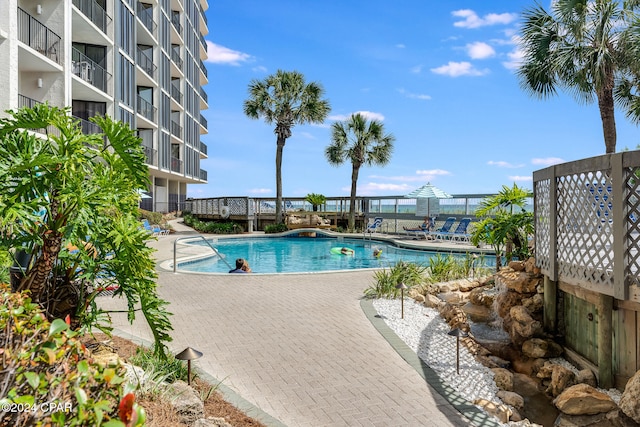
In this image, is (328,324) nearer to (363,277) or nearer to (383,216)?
(363,277)

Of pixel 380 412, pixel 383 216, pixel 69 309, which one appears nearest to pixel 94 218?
pixel 69 309

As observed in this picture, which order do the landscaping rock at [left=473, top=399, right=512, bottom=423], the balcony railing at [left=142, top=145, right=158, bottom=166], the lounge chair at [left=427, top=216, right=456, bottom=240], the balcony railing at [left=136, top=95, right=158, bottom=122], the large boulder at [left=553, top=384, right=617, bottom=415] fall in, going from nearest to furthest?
1. the landscaping rock at [left=473, top=399, right=512, bottom=423]
2. the large boulder at [left=553, top=384, right=617, bottom=415]
3. the lounge chair at [left=427, top=216, right=456, bottom=240]
4. the balcony railing at [left=136, top=95, right=158, bottom=122]
5. the balcony railing at [left=142, top=145, right=158, bottom=166]

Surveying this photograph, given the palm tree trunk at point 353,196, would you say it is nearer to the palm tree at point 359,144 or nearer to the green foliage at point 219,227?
the palm tree at point 359,144

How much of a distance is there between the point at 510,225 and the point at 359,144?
19498mm

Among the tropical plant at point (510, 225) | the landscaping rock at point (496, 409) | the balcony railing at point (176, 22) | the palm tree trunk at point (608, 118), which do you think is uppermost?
the balcony railing at point (176, 22)

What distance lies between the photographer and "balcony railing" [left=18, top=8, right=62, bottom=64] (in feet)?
50.8

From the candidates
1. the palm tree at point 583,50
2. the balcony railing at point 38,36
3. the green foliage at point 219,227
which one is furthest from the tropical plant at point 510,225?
the green foliage at point 219,227

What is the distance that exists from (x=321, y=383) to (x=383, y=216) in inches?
993

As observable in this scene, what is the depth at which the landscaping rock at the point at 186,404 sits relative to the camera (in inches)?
139

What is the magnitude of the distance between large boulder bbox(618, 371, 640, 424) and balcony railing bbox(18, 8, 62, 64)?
64.6ft

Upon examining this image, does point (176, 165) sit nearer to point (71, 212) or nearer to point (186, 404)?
point (71, 212)

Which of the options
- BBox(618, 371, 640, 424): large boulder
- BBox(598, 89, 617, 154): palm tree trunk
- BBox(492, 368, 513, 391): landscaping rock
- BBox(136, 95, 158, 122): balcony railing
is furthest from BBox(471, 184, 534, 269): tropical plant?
BBox(136, 95, 158, 122): balcony railing

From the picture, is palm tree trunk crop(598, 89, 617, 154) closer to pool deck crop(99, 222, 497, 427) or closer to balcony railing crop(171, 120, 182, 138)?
pool deck crop(99, 222, 497, 427)

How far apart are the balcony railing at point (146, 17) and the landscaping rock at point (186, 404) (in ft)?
94.7
